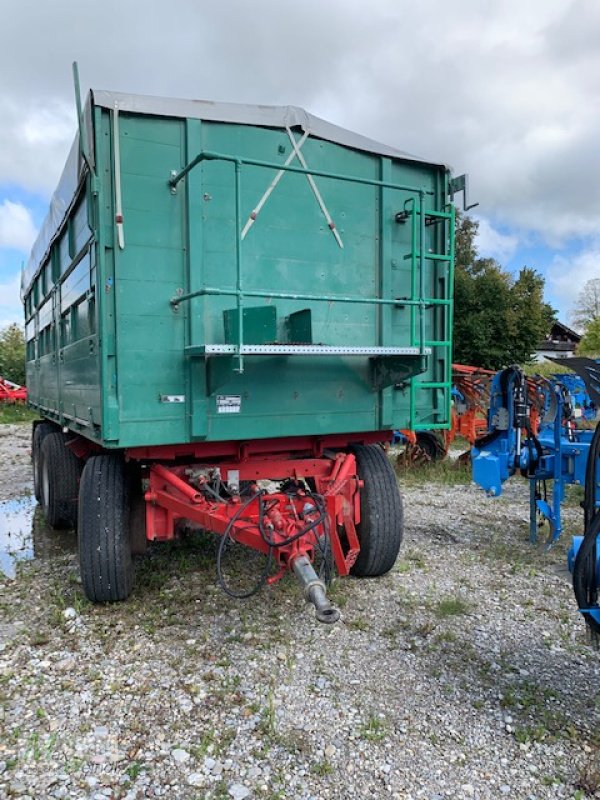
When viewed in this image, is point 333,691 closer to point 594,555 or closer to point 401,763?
point 401,763

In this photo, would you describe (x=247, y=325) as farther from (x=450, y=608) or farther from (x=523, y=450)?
(x=523, y=450)

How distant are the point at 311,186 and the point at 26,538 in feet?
15.3

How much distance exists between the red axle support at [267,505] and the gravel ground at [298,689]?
0.56 meters

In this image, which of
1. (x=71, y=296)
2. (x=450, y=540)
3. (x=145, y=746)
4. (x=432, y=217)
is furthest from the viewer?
(x=450, y=540)

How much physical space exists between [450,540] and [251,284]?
11.4 ft

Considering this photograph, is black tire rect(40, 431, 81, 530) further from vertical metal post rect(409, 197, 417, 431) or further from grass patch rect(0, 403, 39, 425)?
grass patch rect(0, 403, 39, 425)

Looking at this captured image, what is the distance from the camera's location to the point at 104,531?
4004 millimetres

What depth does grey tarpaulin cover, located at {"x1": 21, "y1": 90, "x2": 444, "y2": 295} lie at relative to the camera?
346 centimetres

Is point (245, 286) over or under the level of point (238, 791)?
over

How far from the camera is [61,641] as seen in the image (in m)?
3.76

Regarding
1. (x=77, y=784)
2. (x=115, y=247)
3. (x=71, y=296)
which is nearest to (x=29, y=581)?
(x=71, y=296)

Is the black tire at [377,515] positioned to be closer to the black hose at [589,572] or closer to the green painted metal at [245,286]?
the green painted metal at [245,286]

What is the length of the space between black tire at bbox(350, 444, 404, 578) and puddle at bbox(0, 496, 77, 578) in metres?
2.88

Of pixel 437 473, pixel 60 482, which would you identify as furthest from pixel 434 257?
pixel 437 473
